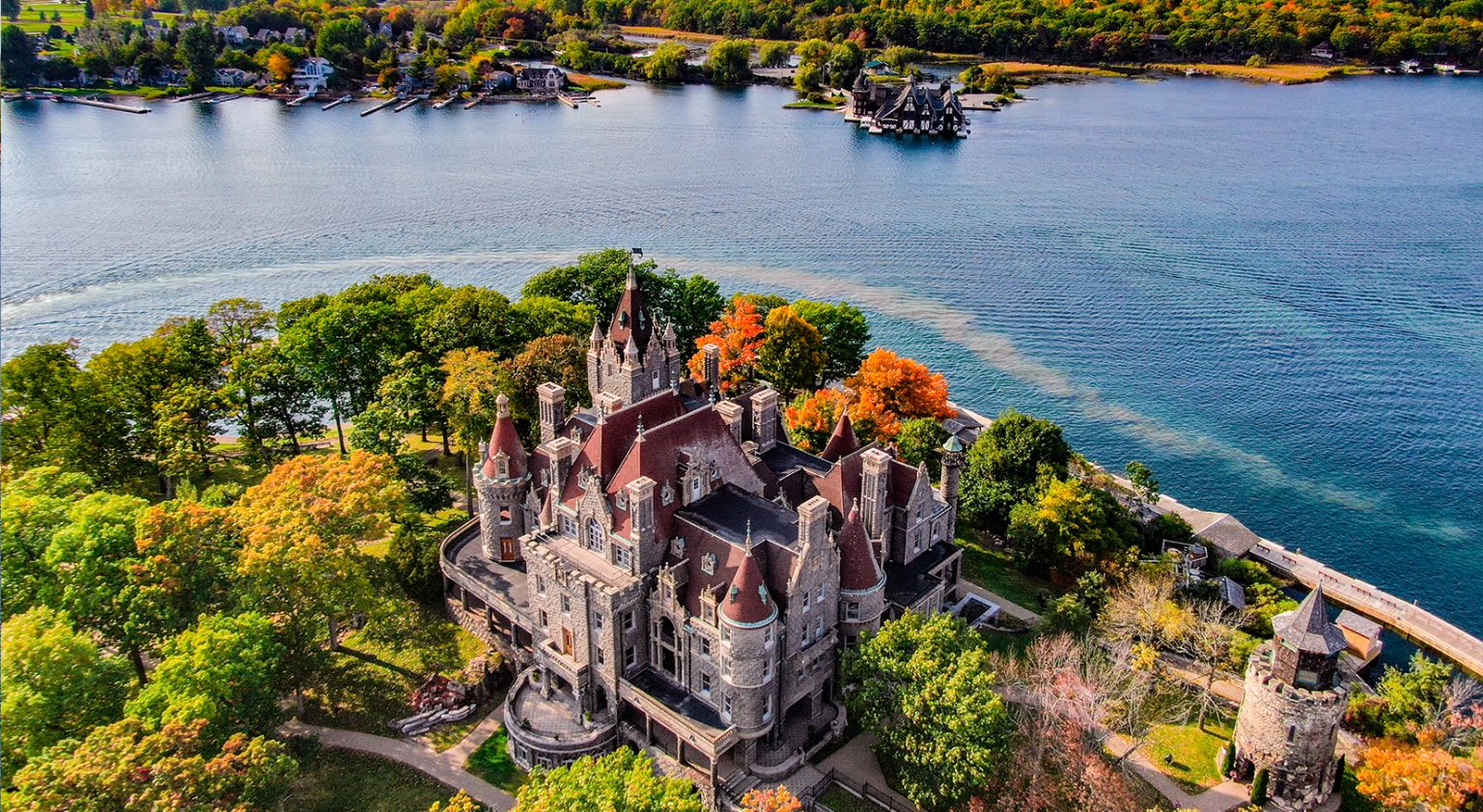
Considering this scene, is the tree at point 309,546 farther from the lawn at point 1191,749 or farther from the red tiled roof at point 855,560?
the lawn at point 1191,749

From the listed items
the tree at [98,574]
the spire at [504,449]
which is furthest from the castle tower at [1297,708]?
the tree at [98,574]

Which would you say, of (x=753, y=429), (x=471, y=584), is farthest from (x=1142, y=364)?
(x=471, y=584)

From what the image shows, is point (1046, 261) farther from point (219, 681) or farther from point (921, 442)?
point (219, 681)

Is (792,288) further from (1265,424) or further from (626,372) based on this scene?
(626,372)

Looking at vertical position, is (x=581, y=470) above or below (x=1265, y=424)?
above

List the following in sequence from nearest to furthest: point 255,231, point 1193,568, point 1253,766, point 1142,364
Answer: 1. point 1253,766
2. point 1193,568
3. point 1142,364
4. point 255,231
